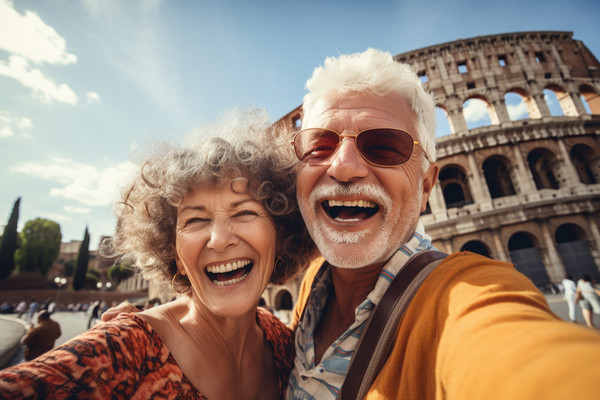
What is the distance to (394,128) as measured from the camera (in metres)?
1.67

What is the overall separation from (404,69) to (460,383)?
75.5 inches

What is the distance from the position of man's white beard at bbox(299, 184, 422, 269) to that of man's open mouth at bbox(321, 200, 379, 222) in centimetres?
7

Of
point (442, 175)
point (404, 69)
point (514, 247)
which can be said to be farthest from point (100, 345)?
point (514, 247)

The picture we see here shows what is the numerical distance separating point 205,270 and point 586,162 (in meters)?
22.0

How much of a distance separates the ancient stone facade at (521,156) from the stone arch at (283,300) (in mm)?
11407

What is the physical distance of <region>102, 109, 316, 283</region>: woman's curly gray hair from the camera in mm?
1731

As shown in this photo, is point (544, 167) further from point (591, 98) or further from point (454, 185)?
point (591, 98)

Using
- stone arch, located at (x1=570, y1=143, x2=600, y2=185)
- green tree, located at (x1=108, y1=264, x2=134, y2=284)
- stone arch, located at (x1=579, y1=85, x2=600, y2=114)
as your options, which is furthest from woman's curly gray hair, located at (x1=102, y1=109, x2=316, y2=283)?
green tree, located at (x1=108, y1=264, x2=134, y2=284)

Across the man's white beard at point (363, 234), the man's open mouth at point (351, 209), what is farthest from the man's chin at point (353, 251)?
the man's open mouth at point (351, 209)

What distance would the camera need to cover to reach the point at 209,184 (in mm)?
1704

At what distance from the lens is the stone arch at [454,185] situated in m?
15.0

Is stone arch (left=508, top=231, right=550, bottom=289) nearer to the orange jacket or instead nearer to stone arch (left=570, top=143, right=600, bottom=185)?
stone arch (left=570, top=143, right=600, bottom=185)

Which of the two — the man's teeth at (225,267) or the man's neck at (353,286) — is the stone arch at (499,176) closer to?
the man's neck at (353,286)

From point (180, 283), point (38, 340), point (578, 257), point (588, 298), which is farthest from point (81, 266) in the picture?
point (578, 257)
